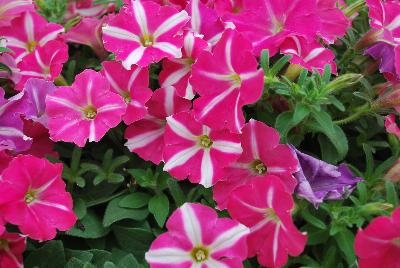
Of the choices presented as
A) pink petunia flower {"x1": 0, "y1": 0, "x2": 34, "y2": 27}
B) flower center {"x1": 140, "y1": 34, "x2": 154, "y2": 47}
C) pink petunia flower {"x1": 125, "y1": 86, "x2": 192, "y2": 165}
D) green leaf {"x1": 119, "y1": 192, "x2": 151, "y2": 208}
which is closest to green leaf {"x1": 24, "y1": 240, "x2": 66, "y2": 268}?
green leaf {"x1": 119, "y1": 192, "x2": 151, "y2": 208}

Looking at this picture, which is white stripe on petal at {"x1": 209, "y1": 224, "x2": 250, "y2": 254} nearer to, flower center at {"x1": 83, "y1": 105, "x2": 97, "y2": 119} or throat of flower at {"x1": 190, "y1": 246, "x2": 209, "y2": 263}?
throat of flower at {"x1": 190, "y1": 246, "x2": 209, "y2": 263}

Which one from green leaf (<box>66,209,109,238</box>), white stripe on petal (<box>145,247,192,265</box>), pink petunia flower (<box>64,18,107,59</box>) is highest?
pink petunia flower (<box>64,18,107,59</box>)

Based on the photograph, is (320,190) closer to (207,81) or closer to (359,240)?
(359,240)

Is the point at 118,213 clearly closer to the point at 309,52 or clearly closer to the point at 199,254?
the point at 199,254

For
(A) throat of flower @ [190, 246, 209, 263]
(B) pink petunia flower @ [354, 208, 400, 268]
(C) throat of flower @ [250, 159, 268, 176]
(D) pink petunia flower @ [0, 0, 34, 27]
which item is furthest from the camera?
(D) pink petunia flower @ [0, 0, 34, 27]

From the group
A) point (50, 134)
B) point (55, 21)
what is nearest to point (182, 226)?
point (50, 134)

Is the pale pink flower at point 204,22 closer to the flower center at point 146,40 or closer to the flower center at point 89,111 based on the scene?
the flower center at point 146,40

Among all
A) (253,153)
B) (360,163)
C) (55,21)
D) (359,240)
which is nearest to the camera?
(359,240)
